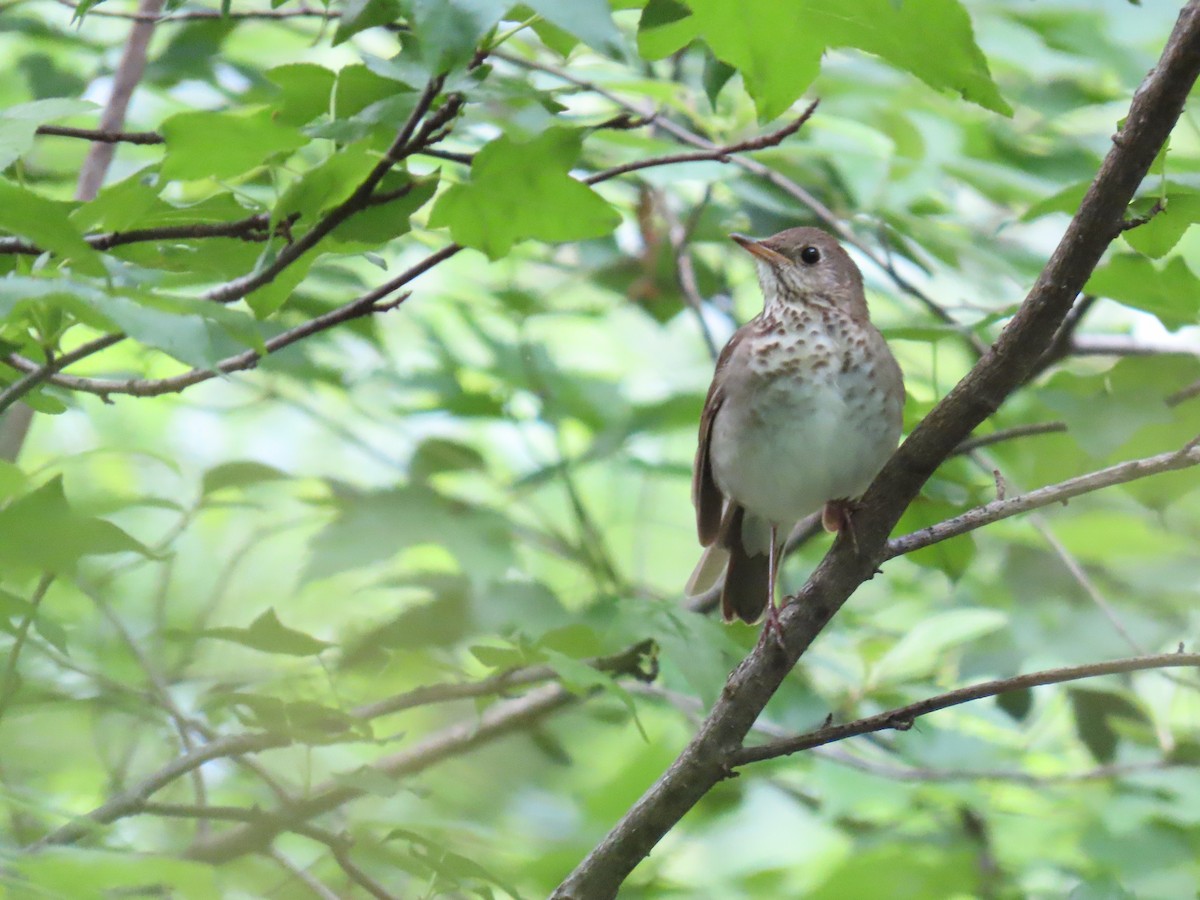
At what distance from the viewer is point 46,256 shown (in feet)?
5.69

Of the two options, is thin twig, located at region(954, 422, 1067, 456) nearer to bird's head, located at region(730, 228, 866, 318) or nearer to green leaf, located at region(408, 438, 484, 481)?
bird's head, located at region(730, 228, 866, 318)

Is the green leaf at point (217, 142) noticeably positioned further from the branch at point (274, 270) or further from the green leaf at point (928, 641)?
the green leaf at point (928, 641)

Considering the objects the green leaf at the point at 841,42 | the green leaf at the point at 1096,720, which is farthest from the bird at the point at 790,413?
the green leaf at the point at 841,42

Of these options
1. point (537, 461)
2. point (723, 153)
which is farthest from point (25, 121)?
point (537, 461)

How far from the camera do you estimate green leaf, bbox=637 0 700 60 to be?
6.29 feet

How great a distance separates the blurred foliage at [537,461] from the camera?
185 centimetres

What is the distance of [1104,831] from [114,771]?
2.70 m

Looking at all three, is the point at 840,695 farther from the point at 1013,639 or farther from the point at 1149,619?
the point at 1149,619

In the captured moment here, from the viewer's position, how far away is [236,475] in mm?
2629

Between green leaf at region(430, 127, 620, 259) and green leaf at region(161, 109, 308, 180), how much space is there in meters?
0.29

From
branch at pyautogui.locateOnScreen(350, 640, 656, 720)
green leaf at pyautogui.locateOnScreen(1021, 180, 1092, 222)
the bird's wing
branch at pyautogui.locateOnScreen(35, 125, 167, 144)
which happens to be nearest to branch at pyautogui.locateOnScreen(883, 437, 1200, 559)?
green leaf at pyautogui.locateOnScreen(1021, 180, 1092, 222)

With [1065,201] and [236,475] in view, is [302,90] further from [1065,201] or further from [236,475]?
[1065,201]

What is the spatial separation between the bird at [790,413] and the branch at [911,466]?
0.72 metres

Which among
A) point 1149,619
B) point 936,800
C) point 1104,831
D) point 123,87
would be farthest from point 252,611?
point 1149,619
